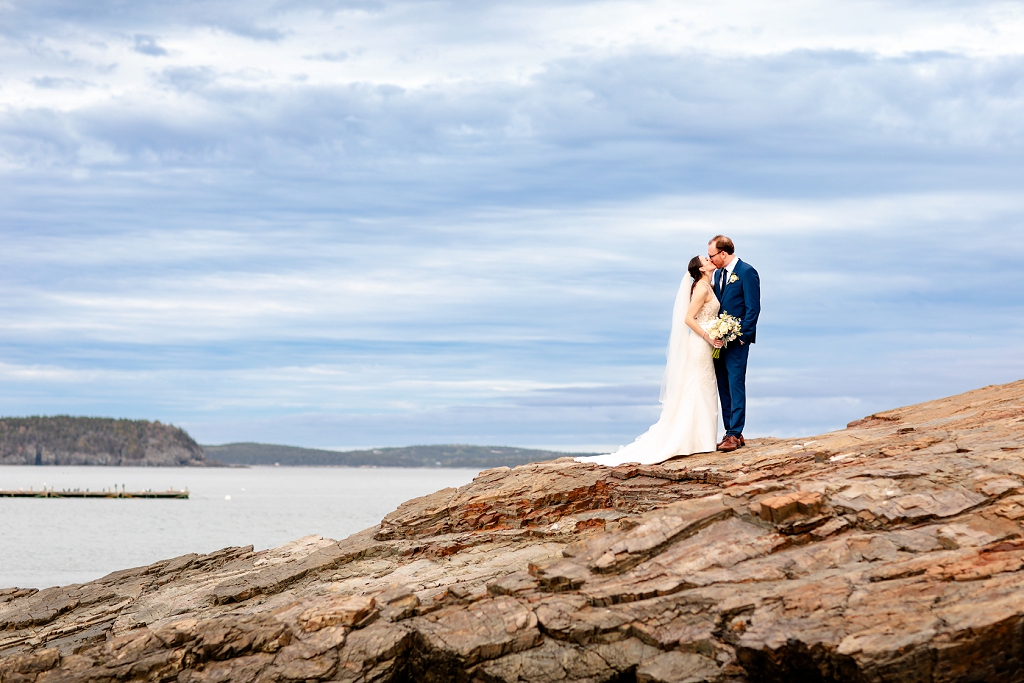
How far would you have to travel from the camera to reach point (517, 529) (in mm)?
16797

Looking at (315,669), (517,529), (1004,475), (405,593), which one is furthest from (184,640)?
(1004,475)

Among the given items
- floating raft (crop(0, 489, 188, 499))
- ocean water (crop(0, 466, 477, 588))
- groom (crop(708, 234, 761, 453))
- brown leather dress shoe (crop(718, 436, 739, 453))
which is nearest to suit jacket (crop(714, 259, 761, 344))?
groom (crop(708, 234, 761, 453))

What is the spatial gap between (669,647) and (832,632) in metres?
2.09

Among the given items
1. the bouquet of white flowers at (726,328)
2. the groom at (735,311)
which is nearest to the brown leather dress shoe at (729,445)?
the groom at (735,311)

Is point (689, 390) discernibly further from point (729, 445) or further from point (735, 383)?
point (729, 445)

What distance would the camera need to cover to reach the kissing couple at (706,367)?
1853 cm

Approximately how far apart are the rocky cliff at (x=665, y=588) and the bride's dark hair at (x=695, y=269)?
3574 millimetres

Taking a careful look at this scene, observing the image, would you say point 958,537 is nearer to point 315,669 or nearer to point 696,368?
point 696,368

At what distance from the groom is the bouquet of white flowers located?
0.43 feet

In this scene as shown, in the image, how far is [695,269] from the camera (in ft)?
62.3

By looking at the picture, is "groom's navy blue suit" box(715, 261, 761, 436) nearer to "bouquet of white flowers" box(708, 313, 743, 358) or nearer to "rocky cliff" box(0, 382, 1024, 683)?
"bouquet of white flowers" box(708, 313, 743, 358)

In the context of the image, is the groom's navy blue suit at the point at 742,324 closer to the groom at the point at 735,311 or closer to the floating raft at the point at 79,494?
the groom at the point at 735,311

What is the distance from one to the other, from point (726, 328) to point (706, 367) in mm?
947

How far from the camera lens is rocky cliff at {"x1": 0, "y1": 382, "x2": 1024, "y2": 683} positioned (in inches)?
441
